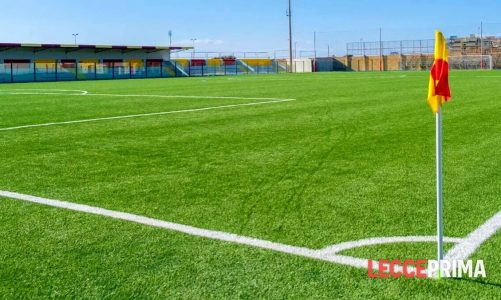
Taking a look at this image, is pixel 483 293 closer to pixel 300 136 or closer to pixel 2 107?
pixel 300 136

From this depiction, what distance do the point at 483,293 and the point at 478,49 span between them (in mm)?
69282

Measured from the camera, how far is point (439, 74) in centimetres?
299

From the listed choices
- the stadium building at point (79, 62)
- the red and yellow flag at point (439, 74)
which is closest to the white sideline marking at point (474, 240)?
the red and yellow flag at point (439, 74)

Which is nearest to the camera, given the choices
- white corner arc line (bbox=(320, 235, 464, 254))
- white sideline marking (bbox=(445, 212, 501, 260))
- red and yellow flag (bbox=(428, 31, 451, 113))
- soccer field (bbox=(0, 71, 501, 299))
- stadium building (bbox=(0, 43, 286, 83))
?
red and yellow flag (bbox=(428, 31, 451, 113))

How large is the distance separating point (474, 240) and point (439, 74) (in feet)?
3.93

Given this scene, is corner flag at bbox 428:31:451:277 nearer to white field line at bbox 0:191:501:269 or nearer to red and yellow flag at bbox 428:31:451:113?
red and yellow flag at bbox 428:31:451:113

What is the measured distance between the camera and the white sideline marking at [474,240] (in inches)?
133

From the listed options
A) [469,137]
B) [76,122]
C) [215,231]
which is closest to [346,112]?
[469,137]

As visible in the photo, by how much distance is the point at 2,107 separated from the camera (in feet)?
52.2

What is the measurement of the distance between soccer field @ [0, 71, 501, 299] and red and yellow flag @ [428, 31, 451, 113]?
92 centimetres

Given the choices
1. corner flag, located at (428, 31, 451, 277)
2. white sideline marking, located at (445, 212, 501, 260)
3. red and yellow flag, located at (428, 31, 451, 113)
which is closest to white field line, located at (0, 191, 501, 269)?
white sideline marking, located at (445, 212, 501, 260)

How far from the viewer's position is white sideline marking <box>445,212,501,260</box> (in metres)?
3.38

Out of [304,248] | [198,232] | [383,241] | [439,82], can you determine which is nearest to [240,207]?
[198,232]

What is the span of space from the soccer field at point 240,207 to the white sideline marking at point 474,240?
6cm
